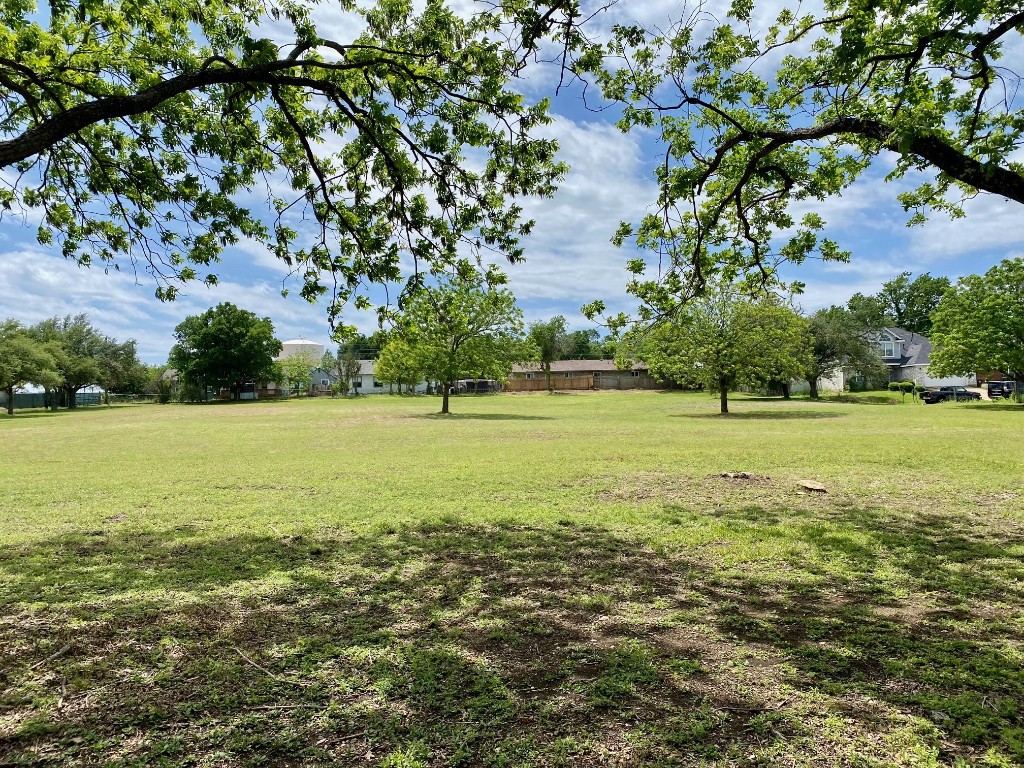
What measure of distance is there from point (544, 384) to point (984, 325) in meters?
52.1

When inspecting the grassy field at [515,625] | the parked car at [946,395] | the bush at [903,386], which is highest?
the bush at [903,386]

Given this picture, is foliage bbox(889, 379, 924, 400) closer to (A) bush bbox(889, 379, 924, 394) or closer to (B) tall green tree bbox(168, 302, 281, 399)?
(A) bush bbox(889, 379, 924, 394)

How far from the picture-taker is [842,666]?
3355 millimetres

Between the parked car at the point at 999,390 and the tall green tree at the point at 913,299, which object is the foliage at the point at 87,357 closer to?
the parked car at the point at 999,390

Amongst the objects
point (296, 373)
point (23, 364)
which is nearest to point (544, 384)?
point (296, 373)

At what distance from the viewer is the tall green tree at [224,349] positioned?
61.6m

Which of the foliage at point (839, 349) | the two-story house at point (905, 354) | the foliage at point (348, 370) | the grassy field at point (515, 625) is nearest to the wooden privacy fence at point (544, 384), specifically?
the foliage at point (348, 370)

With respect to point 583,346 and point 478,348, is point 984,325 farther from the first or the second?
point 583,346

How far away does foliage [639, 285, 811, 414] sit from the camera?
28.8 metres

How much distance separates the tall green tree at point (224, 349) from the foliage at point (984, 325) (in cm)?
6295

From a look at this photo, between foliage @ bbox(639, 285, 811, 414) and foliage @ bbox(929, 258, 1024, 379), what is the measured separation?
1203cm

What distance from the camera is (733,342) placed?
95.3 feet

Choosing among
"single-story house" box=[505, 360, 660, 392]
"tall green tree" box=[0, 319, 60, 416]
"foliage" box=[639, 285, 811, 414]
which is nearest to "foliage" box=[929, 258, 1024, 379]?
"foliage" box=[639, 285, 811, 414]

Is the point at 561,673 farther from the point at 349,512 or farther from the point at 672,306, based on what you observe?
the point at 672,306
